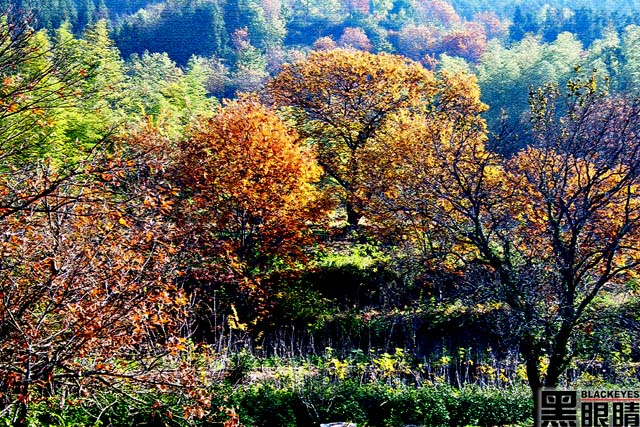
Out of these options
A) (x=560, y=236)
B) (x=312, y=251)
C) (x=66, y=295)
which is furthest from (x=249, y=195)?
(x=66, y=295)

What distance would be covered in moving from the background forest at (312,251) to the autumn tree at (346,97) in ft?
0.24

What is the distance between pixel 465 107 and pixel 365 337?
397 inches

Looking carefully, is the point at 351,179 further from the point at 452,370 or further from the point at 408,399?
the point at 408,399

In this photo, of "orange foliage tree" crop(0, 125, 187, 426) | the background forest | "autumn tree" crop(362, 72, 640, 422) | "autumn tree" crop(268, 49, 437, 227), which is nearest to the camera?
"orange foliage tree" crop(0, 125, 187, 426)

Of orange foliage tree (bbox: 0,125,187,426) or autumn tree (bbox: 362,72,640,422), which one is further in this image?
autumn tree (bbox: 362,72,640,422)

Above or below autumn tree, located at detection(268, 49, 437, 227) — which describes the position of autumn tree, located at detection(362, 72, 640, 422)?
below

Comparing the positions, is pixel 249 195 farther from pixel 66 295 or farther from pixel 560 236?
pixel 66 295

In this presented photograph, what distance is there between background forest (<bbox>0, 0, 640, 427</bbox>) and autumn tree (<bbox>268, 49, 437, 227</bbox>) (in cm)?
7

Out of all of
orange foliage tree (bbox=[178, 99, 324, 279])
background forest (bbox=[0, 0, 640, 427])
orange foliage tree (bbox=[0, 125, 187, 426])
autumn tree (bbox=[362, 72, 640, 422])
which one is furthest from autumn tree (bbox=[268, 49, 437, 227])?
orange foliage tree (bbox=[0, 125, 187, 426])

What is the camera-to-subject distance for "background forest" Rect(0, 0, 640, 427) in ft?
17.6

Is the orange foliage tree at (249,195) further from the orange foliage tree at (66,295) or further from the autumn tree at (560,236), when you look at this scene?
the orange foliage tree at (66,295)

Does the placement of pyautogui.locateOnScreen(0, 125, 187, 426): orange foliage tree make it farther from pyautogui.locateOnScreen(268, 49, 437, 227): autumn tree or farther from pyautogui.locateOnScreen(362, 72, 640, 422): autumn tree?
pyautogui.locateOnScreen(268, 49, 437, 227): autumn tree

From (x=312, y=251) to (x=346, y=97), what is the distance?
5.89m

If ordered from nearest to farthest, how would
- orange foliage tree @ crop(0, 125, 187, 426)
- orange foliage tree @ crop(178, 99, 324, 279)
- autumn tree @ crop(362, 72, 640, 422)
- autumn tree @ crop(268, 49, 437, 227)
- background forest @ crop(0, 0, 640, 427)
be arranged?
orange foliage tree @ crop(0, 125, 187, 426) < background forest @ crop(0, 0, 640, 427) < autumn tree @ crop(362, 72, 640, 422) < orange foliage tree @ crop(178, 99, 324, 279) < autumn tree @ crop(268, 49, 437, 227)
